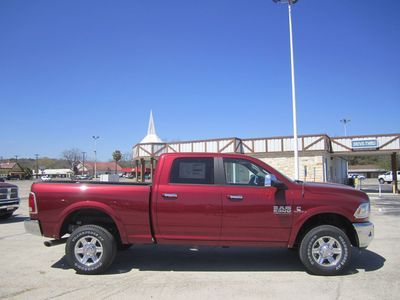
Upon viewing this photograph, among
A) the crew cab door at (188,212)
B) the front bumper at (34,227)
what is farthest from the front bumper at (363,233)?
the front bumper at (34,227)

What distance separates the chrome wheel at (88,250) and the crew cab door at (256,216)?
81.7 inches

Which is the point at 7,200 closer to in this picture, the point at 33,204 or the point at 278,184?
the point at 33,204

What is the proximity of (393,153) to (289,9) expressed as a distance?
16740 millimetres

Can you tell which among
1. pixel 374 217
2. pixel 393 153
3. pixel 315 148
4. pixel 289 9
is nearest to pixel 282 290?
pixel 374 217

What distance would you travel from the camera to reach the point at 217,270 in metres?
6.79

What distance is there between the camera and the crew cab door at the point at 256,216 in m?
6.47

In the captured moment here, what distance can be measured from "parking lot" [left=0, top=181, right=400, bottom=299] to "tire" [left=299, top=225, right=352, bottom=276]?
0.17m

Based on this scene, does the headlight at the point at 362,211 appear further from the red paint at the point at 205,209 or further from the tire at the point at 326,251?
the tire at the point at 326,251

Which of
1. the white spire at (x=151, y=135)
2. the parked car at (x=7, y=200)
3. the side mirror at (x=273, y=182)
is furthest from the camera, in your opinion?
the white spire at (x=151, y=135)

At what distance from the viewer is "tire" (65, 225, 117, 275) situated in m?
6.54

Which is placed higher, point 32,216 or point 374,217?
point 32,216

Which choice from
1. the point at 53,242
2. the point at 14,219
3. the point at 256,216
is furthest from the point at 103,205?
the point at 14,219

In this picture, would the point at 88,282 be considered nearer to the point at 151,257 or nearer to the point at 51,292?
the point at 51,292

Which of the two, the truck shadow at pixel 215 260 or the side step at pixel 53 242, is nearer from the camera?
the side step at pixel 53 242
